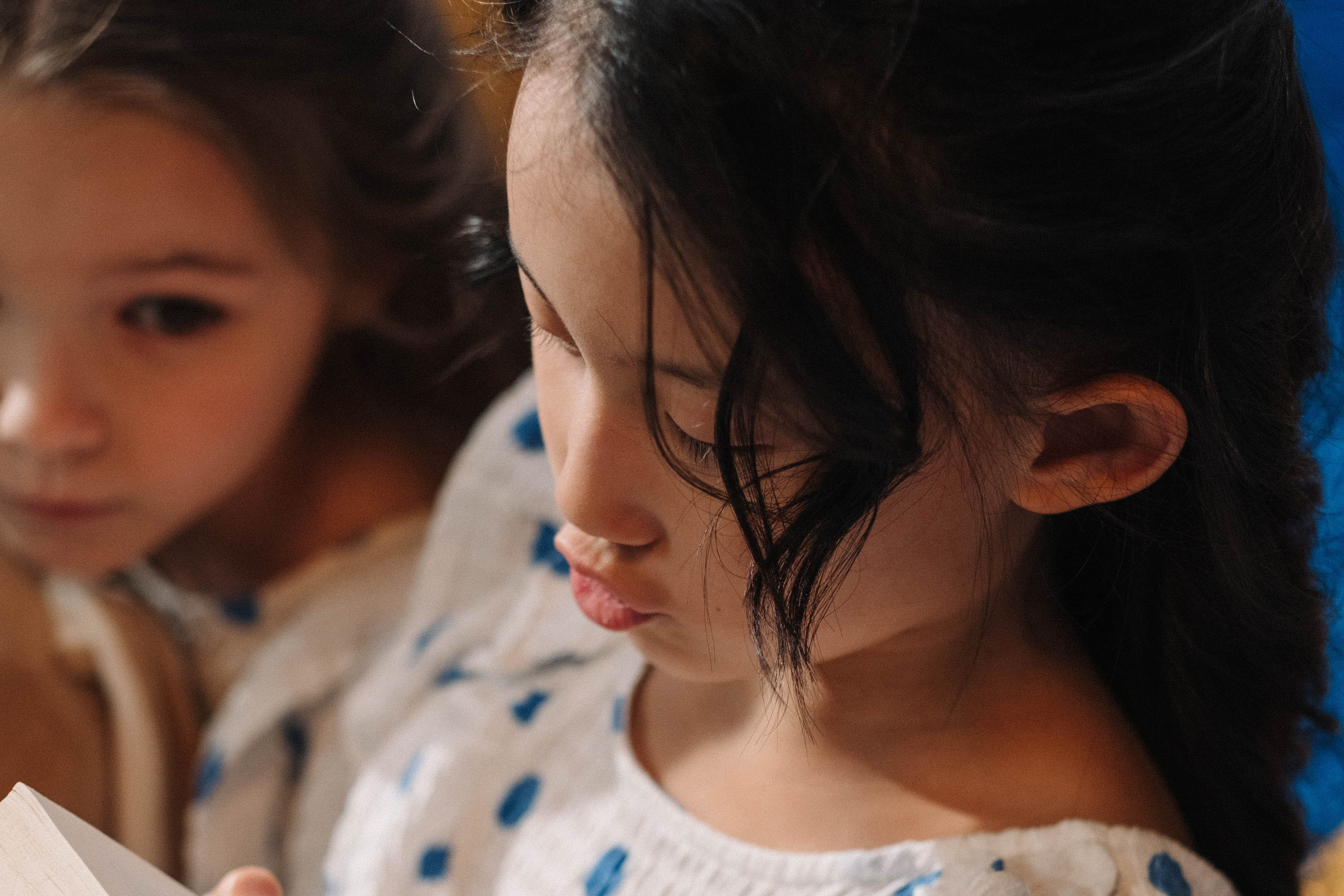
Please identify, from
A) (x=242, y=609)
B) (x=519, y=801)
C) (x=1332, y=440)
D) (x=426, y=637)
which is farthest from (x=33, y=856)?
(x=1332, y=440)

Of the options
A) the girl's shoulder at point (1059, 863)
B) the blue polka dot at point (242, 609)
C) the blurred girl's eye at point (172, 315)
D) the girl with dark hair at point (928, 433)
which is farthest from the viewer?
the blue polka dot at point (242, 609)

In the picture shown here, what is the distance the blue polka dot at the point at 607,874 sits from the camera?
0.58 metres

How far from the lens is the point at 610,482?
43 cm

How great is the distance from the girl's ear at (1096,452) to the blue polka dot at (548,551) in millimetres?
376

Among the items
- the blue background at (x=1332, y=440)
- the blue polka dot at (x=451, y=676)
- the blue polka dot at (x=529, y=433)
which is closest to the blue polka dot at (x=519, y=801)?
the blue polka dot at (x=451, y=676)

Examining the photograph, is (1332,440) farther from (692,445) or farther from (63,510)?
→ (63,510)

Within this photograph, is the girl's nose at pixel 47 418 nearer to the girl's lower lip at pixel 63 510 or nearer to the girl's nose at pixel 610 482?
the girl's lower lip at pixel 63 510

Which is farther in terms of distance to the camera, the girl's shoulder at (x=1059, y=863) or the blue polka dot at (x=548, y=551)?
the blue polka dot at (x=548, y=551)

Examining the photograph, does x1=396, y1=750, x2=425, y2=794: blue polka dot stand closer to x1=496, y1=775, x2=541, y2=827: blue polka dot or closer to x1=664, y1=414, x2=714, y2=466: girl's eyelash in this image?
x1=496, y1=775, x2=541, y2=827: blue polka dot

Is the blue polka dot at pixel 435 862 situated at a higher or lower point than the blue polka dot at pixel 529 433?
lower

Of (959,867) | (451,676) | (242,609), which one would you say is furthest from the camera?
(242,609)

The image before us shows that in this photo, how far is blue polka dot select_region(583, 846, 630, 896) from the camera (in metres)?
0.58

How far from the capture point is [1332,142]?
27.7 inches

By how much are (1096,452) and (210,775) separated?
636 millimetres
